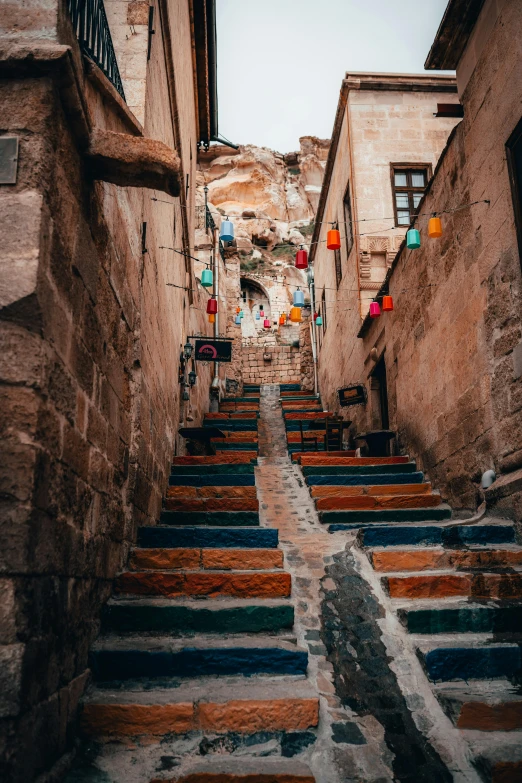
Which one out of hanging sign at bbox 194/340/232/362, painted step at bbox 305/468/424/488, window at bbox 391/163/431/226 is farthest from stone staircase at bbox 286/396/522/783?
window at bbox 391/163/431/226

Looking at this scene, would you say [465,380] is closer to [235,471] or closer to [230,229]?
[235,471]

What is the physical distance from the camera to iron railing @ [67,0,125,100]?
121 inches

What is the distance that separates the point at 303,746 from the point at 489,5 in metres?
6.19

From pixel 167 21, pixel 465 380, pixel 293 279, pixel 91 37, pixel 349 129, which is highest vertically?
pixel 293 279

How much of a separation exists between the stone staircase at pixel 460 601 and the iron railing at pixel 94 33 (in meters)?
3.88

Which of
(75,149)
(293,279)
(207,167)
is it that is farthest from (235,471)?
(207,167)

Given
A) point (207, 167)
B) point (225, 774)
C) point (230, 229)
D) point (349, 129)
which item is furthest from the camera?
point (207, 167)

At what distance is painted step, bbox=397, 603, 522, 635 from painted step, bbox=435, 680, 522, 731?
53cm

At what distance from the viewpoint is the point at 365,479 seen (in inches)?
276

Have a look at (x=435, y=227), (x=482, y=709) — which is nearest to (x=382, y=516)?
(x=482, y=709)

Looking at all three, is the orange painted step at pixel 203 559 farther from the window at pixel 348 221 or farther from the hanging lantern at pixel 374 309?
the window at pixel 348 221

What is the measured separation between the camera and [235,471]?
7.63 meters

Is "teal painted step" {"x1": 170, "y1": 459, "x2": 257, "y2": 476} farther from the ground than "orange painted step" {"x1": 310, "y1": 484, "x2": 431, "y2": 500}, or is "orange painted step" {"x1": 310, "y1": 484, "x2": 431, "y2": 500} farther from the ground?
"teal painted step" {"x1": 170, "y1": 459, "x2": 257, "y2": 476}

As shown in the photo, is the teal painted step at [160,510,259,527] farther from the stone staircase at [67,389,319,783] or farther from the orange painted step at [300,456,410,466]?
the orange painted step at [300,456,410,466]
